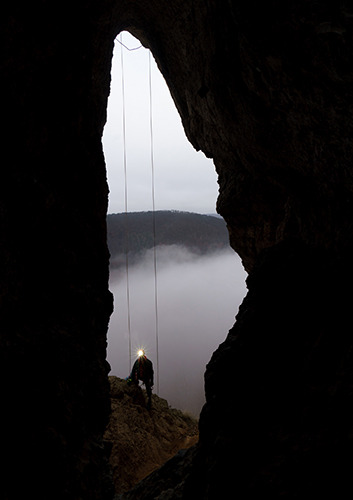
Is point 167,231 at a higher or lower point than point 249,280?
higher

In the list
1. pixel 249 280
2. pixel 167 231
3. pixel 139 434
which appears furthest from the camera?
pixel 167 231

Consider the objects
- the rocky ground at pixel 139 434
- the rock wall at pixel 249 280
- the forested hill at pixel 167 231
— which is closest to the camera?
the rock wall at pixel 249 280

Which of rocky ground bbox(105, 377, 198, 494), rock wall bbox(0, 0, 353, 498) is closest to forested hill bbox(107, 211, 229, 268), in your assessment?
rocky ground bbox(105, 377, 198, 494)

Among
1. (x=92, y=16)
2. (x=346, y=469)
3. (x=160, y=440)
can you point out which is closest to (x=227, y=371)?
(x=346, y=469)

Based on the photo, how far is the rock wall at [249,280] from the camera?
3.97 m

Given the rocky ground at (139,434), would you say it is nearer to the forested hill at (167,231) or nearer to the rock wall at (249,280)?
the rock wall at (249,280)

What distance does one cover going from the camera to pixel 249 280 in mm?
6656

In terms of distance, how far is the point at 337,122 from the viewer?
14.9ft

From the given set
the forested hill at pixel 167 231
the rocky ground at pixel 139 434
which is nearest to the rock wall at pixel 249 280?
the rocky ground at pixel 139 434

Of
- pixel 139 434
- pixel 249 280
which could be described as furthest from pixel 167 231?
pixel 249 280

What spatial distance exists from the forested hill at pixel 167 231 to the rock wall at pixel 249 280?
306ft

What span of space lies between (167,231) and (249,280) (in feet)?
364

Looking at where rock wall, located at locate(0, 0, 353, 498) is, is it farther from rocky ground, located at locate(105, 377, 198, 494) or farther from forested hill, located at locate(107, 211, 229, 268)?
forested hill, located at locate(107, 211, 229, 268)

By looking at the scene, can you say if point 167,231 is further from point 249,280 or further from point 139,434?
point 249,280
